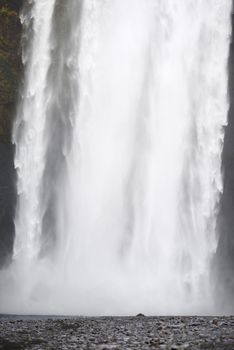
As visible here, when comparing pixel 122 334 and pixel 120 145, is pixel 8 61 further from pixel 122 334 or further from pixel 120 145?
pixel 122 334

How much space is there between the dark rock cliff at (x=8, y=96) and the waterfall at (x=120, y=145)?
4.74ft

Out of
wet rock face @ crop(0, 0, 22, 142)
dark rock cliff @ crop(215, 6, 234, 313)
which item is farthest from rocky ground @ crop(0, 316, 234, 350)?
wet rock face @ crop(0, 0, 22, 142)

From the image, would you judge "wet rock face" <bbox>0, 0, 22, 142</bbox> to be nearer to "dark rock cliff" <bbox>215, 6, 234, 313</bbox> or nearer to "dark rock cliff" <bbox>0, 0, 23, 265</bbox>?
"dark rock cliff" <bbox>0, 0, 23, 265</bbox>

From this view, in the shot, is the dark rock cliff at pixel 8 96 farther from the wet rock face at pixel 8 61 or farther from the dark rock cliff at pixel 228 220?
the dark rock cliff at pixel 228 220

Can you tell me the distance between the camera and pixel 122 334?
14273 mm

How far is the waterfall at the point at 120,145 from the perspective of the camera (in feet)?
89.5

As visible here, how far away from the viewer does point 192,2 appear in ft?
99.2

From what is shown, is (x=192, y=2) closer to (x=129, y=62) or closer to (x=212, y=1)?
(x=212, y=1)

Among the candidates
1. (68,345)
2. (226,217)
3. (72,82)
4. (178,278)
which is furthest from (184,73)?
(68,345)

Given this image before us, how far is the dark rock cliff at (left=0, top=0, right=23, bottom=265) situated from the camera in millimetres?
32312

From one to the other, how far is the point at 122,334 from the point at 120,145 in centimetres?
1625

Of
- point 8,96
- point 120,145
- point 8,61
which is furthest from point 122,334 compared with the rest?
point 8,61

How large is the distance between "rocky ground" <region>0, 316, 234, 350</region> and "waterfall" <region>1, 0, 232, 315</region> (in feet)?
30.6

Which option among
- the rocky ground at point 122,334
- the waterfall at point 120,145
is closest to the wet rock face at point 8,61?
the waterfall at point 120,145
